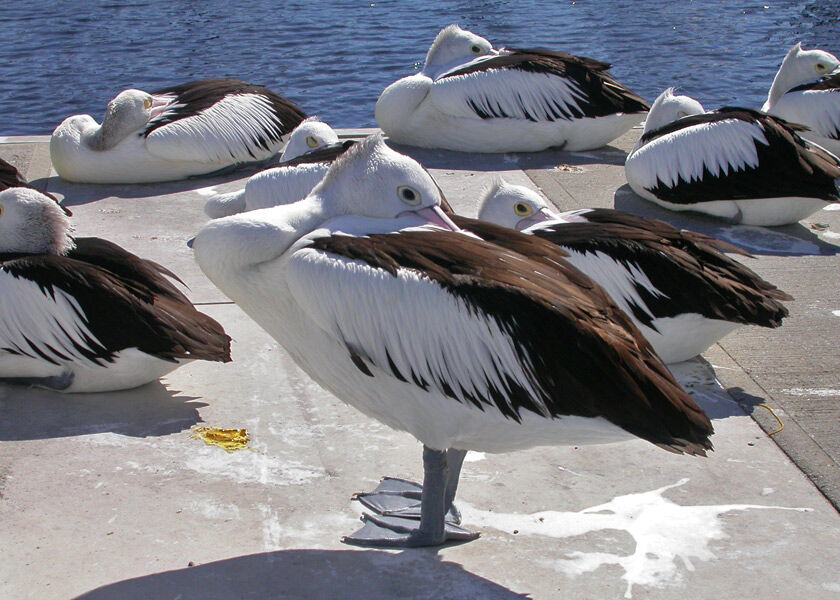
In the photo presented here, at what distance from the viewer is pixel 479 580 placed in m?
2.95

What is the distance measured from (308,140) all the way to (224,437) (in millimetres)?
2611

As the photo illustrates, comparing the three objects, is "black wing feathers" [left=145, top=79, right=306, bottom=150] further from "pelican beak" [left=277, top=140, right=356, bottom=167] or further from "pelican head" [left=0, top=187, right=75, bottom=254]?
"pelican head" [left=0, top=187, right=75, bottom=254]

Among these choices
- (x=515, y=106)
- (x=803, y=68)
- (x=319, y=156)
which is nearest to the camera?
(x=319, y=156)

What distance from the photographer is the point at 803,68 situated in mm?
7703

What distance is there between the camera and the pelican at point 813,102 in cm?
721

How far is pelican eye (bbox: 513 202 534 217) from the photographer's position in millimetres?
4547

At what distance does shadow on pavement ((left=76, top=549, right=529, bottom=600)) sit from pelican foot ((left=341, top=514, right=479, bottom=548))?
0.19 feet

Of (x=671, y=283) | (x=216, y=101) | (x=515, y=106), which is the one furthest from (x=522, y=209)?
(x=216, y=101)

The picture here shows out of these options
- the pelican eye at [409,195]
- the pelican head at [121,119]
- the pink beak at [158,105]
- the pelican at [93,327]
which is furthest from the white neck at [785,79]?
the pelican eye at [409,195]

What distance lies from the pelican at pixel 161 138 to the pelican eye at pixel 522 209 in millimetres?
2880

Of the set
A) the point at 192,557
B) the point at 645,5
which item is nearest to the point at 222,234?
the point at 192,557

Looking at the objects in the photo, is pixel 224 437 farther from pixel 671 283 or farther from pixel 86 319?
pixel 671 283

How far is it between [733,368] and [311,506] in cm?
196

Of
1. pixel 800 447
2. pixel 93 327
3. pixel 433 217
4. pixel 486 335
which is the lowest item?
pixel 800 447
